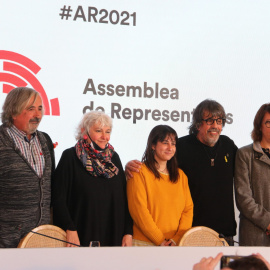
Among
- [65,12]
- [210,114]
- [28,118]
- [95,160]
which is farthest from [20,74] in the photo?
[210,114]

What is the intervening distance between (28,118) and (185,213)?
1.22 meters

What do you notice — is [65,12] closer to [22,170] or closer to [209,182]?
[22,170]

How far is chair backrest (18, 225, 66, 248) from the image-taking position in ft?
8.71

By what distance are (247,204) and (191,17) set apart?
1.95m

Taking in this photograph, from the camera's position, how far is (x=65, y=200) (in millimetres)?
3154

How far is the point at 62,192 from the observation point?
3.16m

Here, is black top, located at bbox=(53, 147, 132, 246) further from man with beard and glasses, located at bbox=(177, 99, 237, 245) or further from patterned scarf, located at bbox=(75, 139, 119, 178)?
man with beard and glasses, located at bbox=(177, 99, 237, 245)

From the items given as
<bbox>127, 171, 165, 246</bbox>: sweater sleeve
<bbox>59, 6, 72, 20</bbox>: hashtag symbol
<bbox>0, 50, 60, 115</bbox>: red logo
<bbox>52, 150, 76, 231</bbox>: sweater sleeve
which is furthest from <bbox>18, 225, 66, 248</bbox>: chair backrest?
<bbox>59, 6, 72, 20</bbox>: hashtag symbol

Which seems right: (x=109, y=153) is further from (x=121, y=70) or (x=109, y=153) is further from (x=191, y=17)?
(x=191, y=17)

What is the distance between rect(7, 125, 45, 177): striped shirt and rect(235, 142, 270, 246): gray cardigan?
1.41 meters

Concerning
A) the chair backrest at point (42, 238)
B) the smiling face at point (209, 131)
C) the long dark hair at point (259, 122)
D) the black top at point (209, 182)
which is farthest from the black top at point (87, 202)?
the long dark hair at point (259, 122)

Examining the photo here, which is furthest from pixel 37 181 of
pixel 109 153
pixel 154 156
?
pixel 154 156

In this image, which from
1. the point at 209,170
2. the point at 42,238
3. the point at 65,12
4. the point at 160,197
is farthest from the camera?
the point at 65,12

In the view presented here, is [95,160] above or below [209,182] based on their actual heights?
above
